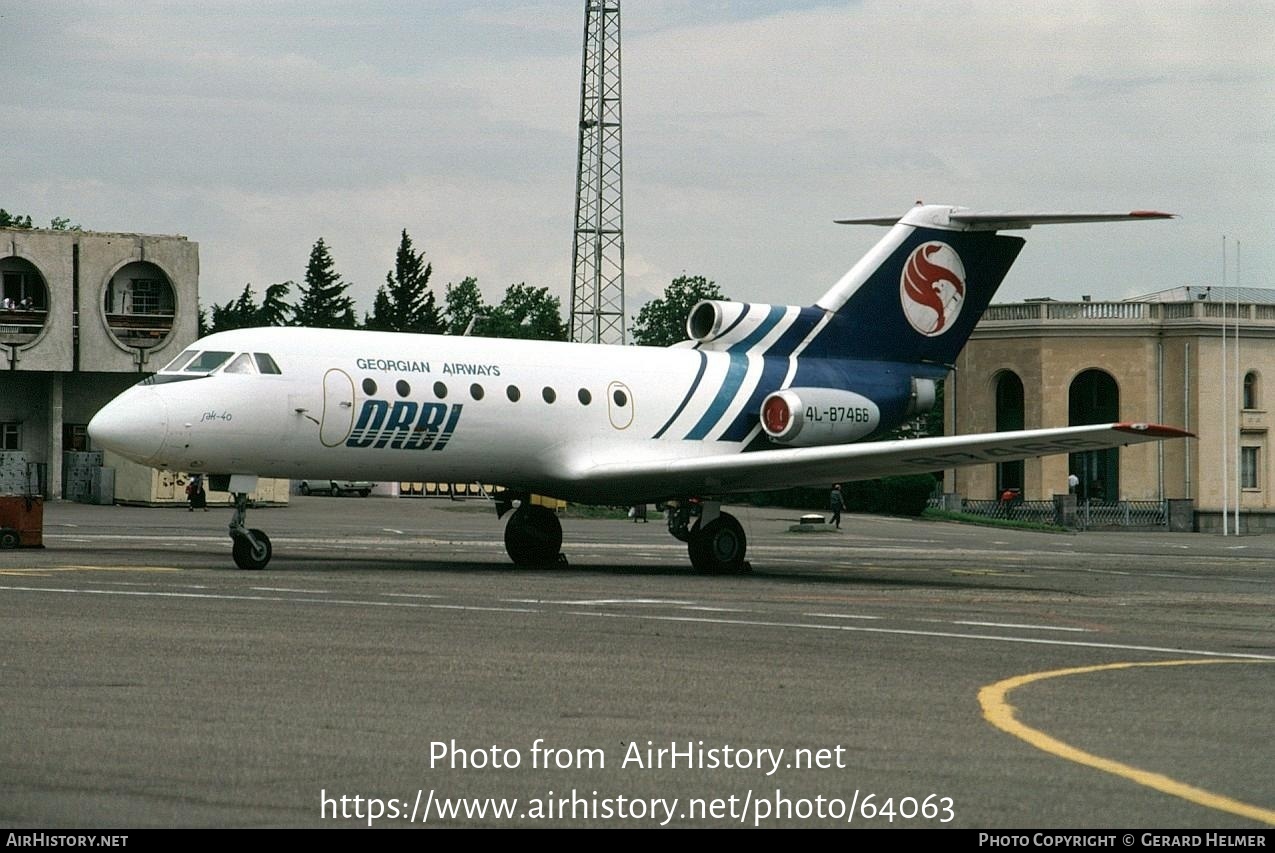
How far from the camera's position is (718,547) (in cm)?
2706

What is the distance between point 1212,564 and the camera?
3591 centimetres

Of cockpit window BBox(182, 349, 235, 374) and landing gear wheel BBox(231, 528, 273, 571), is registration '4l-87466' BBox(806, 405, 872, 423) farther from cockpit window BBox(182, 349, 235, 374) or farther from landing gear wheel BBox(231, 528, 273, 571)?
cockpit window BBox(182, 349, 235, 374)

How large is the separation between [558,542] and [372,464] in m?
3.85

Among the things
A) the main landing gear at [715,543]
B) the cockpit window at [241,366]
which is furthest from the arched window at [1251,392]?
the cockpit window at [241,366]

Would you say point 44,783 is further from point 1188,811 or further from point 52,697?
point 1188,811

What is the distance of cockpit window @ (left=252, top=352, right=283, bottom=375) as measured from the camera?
80.9ft

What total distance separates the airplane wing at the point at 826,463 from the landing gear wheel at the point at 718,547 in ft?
1.97

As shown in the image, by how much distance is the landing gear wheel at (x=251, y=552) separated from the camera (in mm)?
24094

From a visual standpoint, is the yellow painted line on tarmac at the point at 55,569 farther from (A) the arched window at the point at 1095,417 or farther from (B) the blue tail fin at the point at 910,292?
(A) the arched window at the point at 1095,417

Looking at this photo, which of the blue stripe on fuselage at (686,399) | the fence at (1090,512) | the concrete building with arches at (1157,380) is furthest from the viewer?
the concrete building with arches at (1157,380)

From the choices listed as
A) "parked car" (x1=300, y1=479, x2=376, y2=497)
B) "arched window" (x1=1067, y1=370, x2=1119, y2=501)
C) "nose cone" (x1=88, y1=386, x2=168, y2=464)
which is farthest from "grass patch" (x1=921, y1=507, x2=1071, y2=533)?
"nose cone" (x1=88, y1=386, x2=168, y2=464)

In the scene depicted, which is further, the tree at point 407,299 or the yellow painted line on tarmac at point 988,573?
the tree at point 407,299

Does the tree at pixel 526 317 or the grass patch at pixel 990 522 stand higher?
the tree at pixel 526 317
